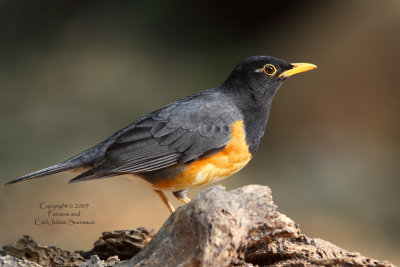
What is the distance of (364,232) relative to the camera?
8547 mm

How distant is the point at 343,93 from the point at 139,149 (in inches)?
232

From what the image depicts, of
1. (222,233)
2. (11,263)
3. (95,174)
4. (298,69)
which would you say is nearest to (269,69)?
(298,69)

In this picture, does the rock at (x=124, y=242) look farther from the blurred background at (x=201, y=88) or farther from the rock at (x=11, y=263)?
the blurred background at (x=201, y=88)

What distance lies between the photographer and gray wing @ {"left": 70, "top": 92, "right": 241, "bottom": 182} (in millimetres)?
5059

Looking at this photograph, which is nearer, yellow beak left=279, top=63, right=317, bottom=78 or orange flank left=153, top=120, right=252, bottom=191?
orange flank left=153, top=120, right=252, bottom=191

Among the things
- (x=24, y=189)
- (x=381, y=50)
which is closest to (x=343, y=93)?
(x=381, y=50)

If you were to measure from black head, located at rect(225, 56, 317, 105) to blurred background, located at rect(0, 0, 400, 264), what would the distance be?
11.5ft

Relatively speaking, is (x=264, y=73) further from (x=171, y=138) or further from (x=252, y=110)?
(x=171, y=138)

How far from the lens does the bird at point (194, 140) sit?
16.5 feet

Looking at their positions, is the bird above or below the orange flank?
above

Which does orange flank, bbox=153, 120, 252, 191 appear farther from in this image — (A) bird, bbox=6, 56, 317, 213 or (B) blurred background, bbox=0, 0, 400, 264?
(B) blurred background, bbox=0, 0, 400, 264

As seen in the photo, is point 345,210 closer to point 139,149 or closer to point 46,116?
point 139,149

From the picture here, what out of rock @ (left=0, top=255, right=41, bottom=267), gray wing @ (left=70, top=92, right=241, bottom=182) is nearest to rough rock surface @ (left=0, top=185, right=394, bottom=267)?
rock @ (left=0, top=255, right=41, bottom=267)

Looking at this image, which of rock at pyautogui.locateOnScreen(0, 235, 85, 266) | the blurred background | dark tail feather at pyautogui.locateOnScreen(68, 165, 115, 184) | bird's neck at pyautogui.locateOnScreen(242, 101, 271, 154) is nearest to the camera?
rock at pyautogui.locateOnScreen(0, 235, 85, 266)
